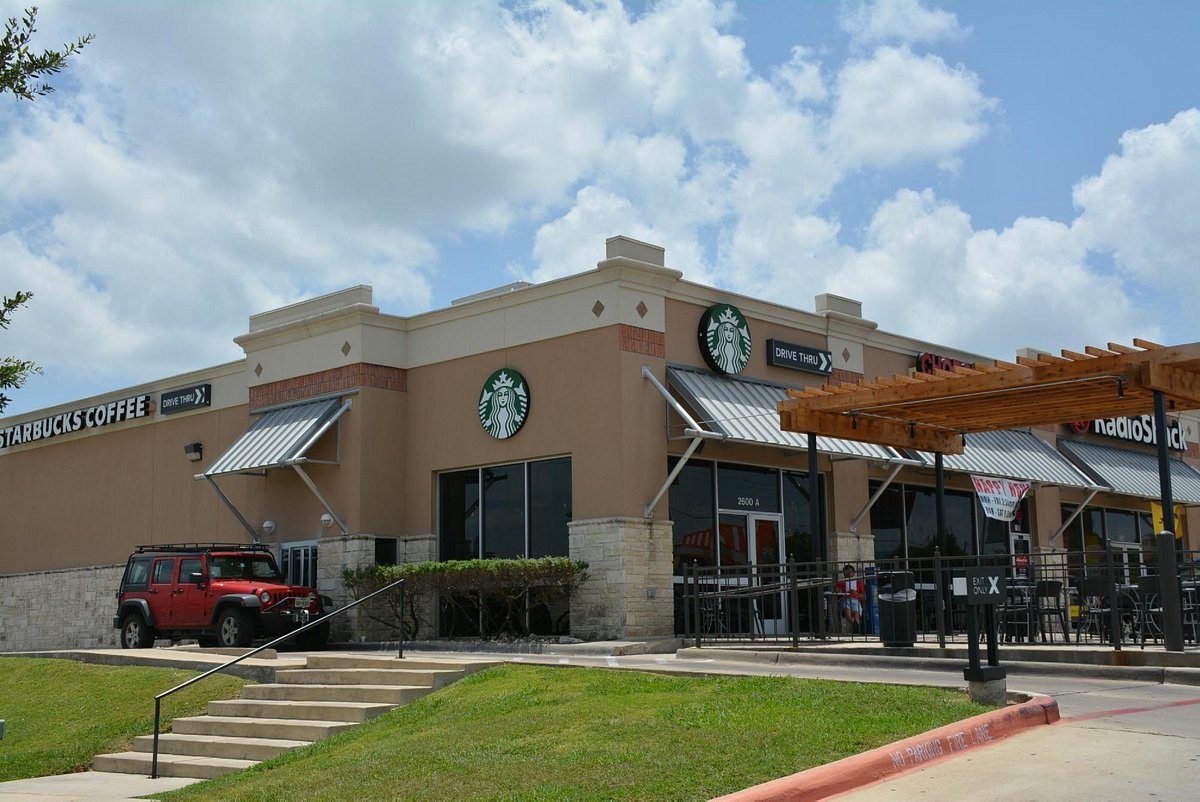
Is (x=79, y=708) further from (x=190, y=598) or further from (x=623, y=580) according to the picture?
(x=623, y=580)

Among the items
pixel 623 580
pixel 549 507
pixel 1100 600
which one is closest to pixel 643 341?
pixel 549 507

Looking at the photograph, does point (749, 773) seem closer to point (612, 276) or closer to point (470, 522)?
point (612, 276)

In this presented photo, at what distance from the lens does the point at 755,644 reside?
18.3 metres

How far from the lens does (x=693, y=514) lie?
22.1 metres

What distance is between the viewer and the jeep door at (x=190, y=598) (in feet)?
71.7

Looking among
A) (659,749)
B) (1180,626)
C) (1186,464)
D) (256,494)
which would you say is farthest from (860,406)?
(1186,464)

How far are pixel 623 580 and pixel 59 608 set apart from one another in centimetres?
1843

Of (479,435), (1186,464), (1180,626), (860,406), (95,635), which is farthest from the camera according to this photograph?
(1186,464)

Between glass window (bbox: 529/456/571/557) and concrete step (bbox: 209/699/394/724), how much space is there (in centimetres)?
696

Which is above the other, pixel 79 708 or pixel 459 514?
pixel 459 514

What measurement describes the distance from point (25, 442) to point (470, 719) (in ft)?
87.7

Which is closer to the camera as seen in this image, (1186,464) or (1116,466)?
(1116,466)

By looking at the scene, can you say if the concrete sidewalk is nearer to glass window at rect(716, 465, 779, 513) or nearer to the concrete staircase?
the concrete staircase

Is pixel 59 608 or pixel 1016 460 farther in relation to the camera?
pixel 59 608
